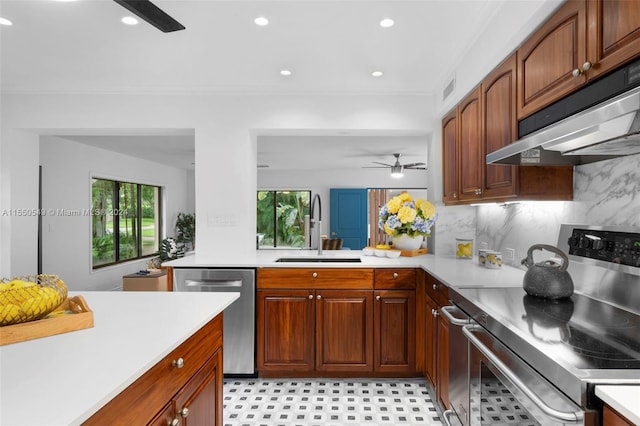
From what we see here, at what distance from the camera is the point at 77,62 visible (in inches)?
105

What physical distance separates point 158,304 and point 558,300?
172 cm

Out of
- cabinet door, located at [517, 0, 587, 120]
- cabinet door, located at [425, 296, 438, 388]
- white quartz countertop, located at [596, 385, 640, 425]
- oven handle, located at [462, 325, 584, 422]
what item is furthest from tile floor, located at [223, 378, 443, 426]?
cabinet door, located at [517, 0, 587, 120]

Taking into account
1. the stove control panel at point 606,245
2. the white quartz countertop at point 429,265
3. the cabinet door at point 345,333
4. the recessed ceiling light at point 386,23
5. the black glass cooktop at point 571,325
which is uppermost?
the recessed ceiling light at point 386,23

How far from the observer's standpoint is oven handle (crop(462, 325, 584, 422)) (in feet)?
2.95

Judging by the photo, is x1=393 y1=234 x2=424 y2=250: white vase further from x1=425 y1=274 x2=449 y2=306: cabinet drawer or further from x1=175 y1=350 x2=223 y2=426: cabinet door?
x1=175 y1=350 x2=223 y2=426: cabinet door

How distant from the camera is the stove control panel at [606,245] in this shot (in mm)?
1438

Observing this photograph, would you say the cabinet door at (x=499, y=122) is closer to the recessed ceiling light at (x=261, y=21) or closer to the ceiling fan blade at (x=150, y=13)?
the recessed ceiling light at (x=261, y=21)

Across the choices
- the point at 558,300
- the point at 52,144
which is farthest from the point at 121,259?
the point at 558,300

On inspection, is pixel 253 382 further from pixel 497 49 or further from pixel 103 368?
pixel 497 49

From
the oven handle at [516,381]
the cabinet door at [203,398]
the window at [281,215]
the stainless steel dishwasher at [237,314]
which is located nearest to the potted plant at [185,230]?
the window at [281,215]

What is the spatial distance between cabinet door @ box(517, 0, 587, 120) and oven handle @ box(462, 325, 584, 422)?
1069 mm

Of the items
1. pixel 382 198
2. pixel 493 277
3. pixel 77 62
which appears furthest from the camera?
pixel 382 198

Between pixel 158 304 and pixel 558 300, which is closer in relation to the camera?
pixel 158 304

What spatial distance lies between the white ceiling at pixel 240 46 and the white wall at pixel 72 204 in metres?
2.02
